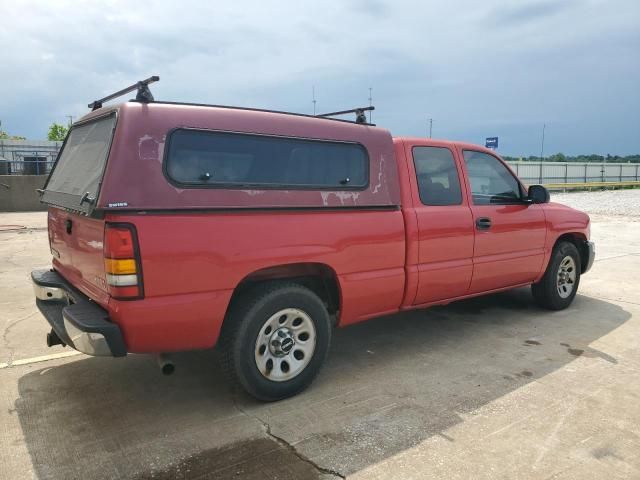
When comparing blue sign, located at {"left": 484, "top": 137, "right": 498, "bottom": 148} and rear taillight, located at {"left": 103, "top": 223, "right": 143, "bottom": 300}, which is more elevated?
blue sign, located at {"left": 484, "top": 137, "right": 498, "bottom": 148}

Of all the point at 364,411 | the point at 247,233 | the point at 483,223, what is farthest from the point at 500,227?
the point at 247,233

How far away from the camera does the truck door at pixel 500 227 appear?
15.9ft

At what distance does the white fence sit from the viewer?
41875 millimetres

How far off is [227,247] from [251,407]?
1151mm

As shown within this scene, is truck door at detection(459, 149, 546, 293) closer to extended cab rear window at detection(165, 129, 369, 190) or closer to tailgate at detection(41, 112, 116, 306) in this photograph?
extended cab rear window at detection(165, 129, 369, 190)

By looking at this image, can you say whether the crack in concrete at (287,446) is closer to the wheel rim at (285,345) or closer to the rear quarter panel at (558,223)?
the wheel rim at (285,345)

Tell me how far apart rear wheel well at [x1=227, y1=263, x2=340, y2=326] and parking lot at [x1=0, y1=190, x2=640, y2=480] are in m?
0.64

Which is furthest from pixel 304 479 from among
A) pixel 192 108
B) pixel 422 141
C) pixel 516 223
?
pixel 516 223

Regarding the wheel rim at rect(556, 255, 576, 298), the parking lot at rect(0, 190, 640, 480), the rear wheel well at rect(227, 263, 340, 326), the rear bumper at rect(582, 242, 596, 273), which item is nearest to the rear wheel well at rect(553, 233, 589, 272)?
the rear bumper at rect(582, 242, 596, 273)

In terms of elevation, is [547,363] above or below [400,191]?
below

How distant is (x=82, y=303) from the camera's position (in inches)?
133

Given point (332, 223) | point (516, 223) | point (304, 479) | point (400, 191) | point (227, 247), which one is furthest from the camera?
Result: point (516, 223)

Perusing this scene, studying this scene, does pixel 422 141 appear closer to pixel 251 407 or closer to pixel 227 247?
pixel 227 247

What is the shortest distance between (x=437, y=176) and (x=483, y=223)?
0.66m
